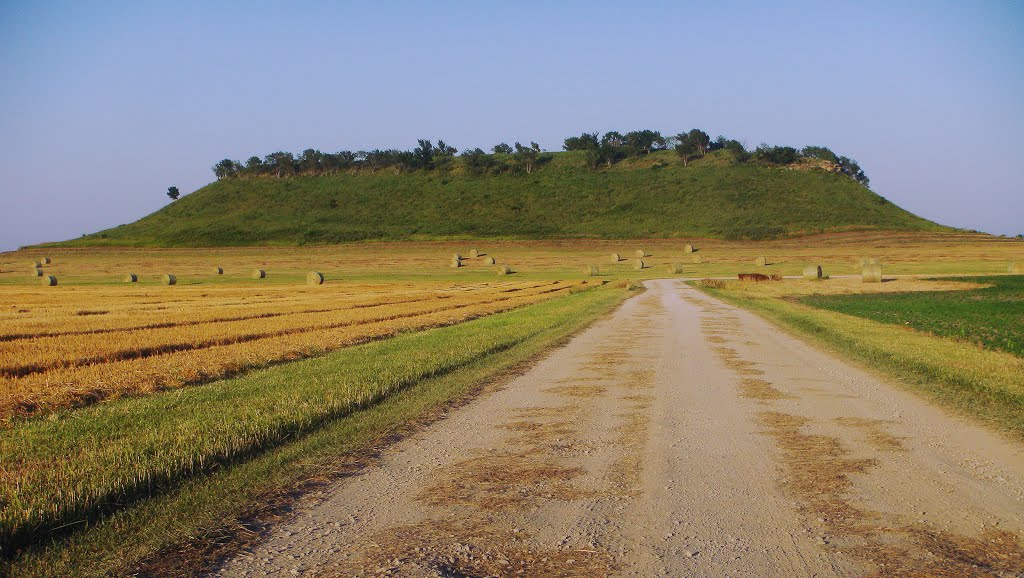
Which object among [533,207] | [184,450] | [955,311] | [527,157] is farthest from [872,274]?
[527,157]

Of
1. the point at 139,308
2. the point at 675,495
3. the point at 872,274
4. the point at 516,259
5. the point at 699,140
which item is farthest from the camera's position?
the point at 699,140

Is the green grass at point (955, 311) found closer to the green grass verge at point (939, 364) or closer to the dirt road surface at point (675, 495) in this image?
the green grass verge at point (939, 364)

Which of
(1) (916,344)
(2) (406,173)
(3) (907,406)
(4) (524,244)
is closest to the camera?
(3) (907,406)

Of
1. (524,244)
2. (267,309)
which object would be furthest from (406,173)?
(267,309)

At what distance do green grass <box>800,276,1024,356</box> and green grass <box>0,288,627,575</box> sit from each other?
14543 millimetres

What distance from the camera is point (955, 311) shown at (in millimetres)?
31406

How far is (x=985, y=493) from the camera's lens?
296 inches

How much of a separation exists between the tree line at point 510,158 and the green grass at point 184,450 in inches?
5893

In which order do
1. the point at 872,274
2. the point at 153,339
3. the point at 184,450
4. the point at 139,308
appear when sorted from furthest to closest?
the point at 872,274
the point at 139,308
the point at 153,339
the point at 184,450

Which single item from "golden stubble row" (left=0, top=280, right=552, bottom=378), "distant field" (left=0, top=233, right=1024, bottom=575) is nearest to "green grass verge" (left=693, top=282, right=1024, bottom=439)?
"distant field" (left=0, top=233, right=1024, bottom=575)

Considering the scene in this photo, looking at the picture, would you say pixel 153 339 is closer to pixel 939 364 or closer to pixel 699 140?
pixel 939 364

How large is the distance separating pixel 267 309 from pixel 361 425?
25396 millimetres

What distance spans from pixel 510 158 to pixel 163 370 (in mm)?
165248

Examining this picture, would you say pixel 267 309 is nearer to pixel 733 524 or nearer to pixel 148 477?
pixel 148 477
